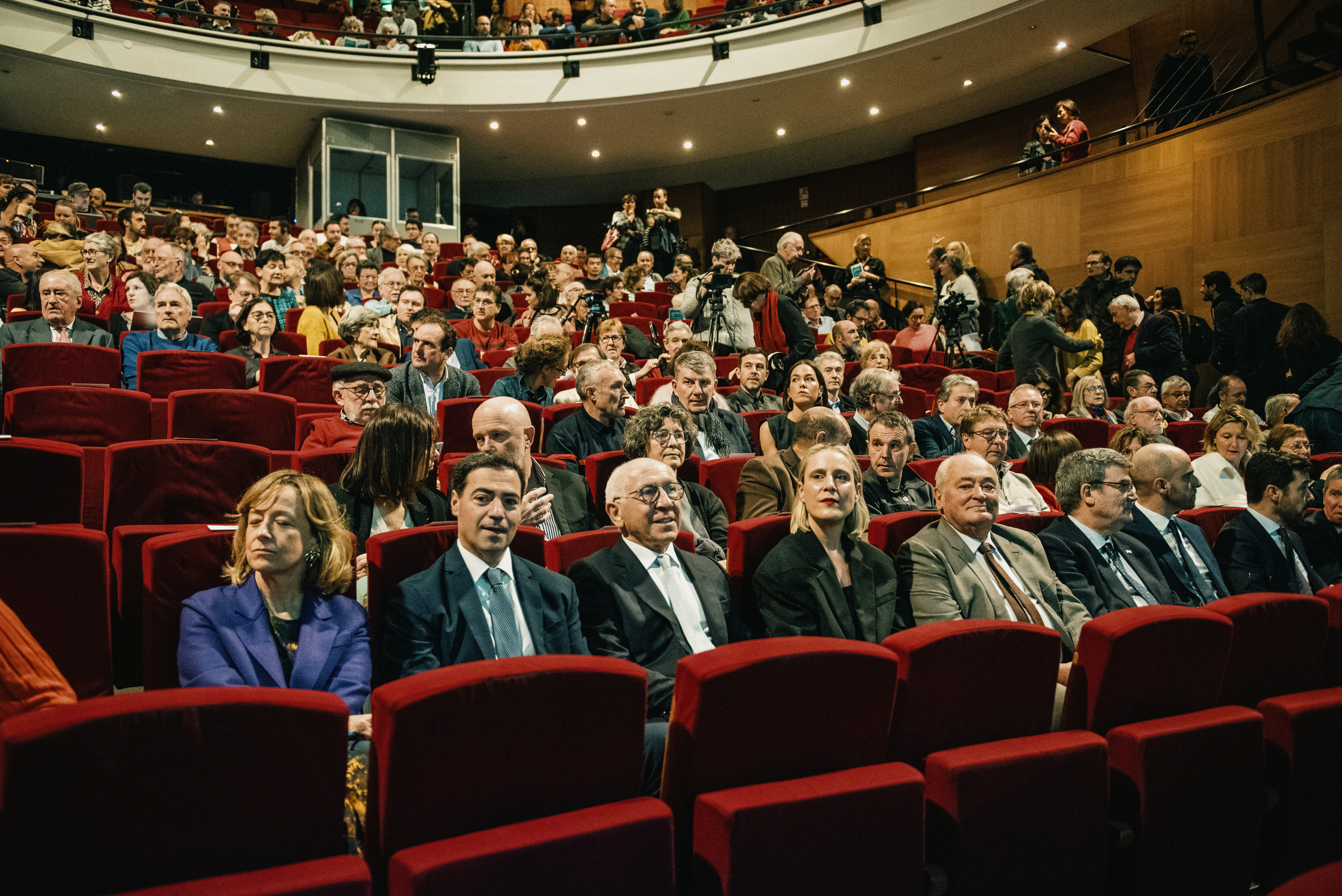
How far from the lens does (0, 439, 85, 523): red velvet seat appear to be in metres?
1.58

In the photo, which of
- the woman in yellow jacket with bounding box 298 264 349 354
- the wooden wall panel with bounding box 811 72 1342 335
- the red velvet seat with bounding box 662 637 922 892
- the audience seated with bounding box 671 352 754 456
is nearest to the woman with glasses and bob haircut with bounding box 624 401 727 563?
the audience seated with bounding box 671 352 754 456

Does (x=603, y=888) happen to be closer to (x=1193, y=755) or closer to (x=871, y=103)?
(x=1193, y=755)

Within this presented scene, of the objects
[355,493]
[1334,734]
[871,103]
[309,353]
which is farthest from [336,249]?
[1334,734]

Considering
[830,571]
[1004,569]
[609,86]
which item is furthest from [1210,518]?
[609,86]

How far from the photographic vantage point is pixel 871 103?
739cm

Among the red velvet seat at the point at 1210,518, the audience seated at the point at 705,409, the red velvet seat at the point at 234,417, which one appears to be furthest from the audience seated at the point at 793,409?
the red velvet seat at the point at 234,417

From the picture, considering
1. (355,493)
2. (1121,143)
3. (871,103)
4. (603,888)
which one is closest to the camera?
(603,888)

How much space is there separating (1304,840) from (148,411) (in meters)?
2.50

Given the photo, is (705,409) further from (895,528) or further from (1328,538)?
(1328,538)

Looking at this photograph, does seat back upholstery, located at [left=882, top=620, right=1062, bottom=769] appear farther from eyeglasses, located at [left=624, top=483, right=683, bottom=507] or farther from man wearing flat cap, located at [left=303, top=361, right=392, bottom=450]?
man wearing flat cap, located at [left=303, top=361, right=392, bottom=450]

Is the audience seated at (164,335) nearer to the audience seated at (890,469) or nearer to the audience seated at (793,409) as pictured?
the audience seated at (793,409)

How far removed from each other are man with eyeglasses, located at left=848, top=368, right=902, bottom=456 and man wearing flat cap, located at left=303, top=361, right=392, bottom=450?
4.38 ft

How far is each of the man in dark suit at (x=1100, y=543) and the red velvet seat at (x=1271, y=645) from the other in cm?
32

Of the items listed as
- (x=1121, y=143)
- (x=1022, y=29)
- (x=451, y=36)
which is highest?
(x=451, y=36)
